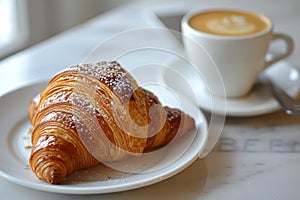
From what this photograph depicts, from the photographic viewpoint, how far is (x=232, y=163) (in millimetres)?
743

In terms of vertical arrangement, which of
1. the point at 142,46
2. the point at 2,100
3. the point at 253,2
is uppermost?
the point at 2,100

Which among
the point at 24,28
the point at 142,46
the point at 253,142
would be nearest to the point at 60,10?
the point at 24,28

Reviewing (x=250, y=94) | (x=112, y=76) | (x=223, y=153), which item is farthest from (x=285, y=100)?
(x=112, y=76)

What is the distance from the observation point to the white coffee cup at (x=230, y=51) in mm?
894

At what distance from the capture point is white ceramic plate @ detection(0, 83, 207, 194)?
63 centimetres

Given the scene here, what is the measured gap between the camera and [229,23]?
38.4 inches

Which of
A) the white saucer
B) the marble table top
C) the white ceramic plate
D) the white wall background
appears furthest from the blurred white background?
the white ceramic plate

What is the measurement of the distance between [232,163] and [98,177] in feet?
0.63

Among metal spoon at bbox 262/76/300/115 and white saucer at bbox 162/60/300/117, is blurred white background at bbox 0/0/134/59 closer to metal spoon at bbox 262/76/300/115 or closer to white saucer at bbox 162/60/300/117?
white saucer at bbox 162/60/300/117

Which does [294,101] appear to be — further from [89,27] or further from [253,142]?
[89,27]

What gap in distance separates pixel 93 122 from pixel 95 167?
6cm

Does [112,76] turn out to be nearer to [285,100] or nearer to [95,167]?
[95,167]

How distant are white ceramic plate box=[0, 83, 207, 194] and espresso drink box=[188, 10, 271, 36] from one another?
0.19 metres

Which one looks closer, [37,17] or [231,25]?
[231,25]
